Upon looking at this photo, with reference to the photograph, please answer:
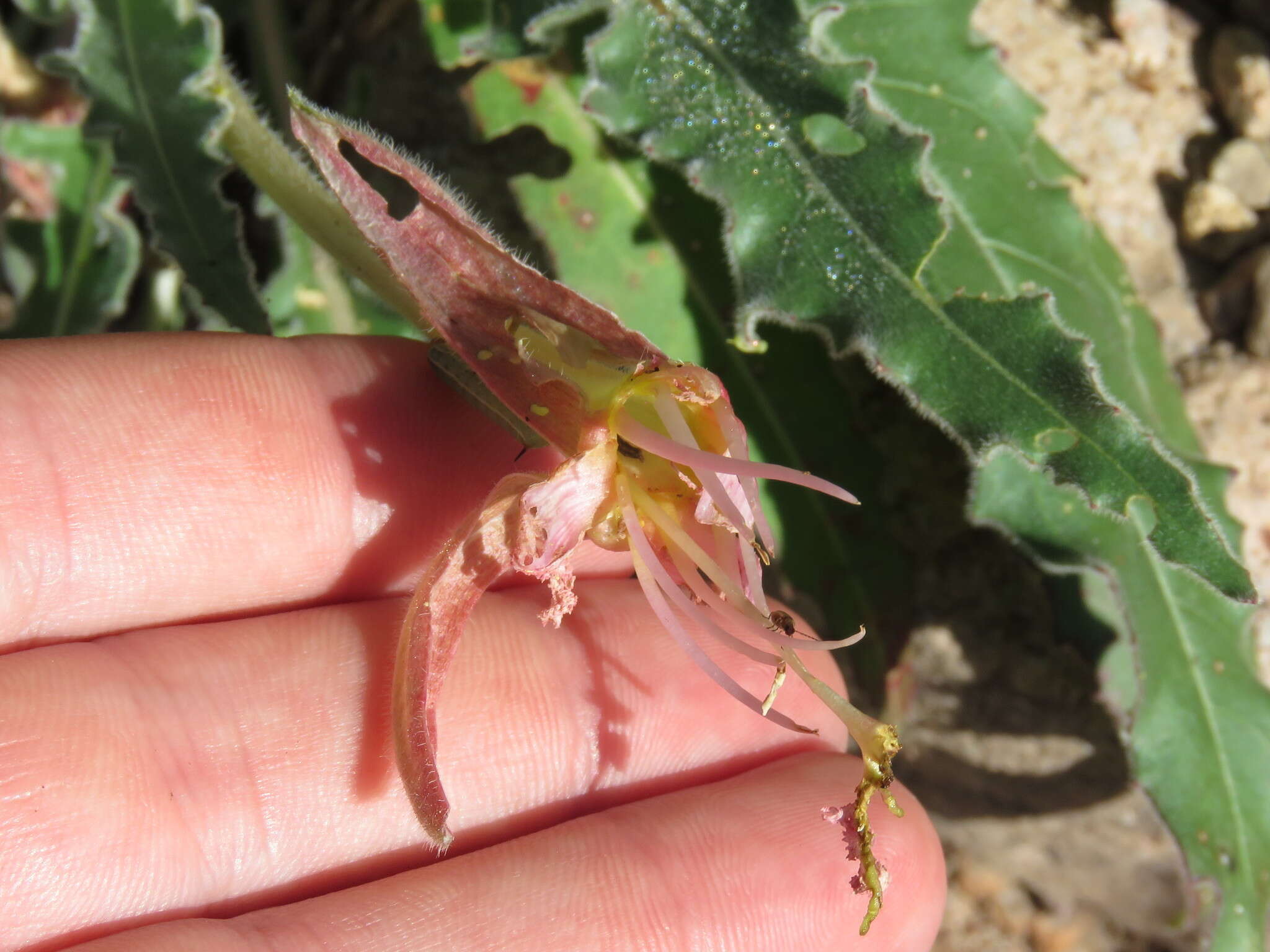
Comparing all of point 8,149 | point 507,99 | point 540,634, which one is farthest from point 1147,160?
point 8,149

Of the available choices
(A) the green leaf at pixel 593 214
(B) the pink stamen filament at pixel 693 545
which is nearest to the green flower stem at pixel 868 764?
(B) the pink stamen filament at pixel 693 545

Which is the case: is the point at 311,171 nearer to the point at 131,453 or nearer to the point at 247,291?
the point at 247,291

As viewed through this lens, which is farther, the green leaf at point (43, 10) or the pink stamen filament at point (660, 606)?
the green leaf at point (43, 10)

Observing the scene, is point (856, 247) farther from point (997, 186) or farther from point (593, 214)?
point (593, 214)

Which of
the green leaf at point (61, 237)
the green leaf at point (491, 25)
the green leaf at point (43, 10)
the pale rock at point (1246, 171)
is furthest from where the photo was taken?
the green leaf at point (61, 237)

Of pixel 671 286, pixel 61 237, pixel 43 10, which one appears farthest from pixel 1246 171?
pixel 61 237

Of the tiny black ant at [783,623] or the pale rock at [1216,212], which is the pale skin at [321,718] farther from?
the pale rock at [1216,212]

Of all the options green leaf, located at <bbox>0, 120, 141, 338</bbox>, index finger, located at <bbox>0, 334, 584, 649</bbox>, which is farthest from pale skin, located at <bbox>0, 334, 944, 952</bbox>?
green leaf, located at <bbox>0, 120, 141, 338</bbox>
